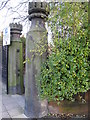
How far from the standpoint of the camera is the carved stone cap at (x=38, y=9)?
2586 millimetres

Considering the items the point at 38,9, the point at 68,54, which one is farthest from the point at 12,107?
the point at 38,9

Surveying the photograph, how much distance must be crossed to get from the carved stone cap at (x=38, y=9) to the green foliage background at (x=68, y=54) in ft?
0.92

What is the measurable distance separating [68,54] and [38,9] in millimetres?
1179

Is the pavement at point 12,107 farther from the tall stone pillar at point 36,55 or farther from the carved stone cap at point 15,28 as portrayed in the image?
the carved stone cap at point 15,28

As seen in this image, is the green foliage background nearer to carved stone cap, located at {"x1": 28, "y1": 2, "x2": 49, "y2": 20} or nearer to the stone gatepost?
carved stone cap, located at {"x1": 28, "y1": 2, "x2": 49, "y2": 20}

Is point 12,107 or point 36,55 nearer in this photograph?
point 36,55

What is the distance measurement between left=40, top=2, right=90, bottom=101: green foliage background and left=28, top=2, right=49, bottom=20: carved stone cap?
0.28 metres

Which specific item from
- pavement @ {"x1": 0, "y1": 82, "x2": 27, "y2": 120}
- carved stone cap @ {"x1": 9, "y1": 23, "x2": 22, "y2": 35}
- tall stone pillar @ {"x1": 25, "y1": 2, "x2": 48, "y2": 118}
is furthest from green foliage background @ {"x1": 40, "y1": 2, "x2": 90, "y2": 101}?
carved stone cap @ {"x1": 9, "y1": 23, "x2": 22, "y2": 35}

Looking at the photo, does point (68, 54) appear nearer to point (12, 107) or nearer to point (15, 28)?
point (12, 107)

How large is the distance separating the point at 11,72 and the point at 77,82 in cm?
277

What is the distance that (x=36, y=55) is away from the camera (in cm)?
262

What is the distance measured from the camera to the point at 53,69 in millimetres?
2404

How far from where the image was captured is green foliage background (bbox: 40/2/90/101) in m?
2.33

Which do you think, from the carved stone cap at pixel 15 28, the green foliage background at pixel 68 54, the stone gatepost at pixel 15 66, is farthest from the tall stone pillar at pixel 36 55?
the stone gatepost at pixel 15 66
